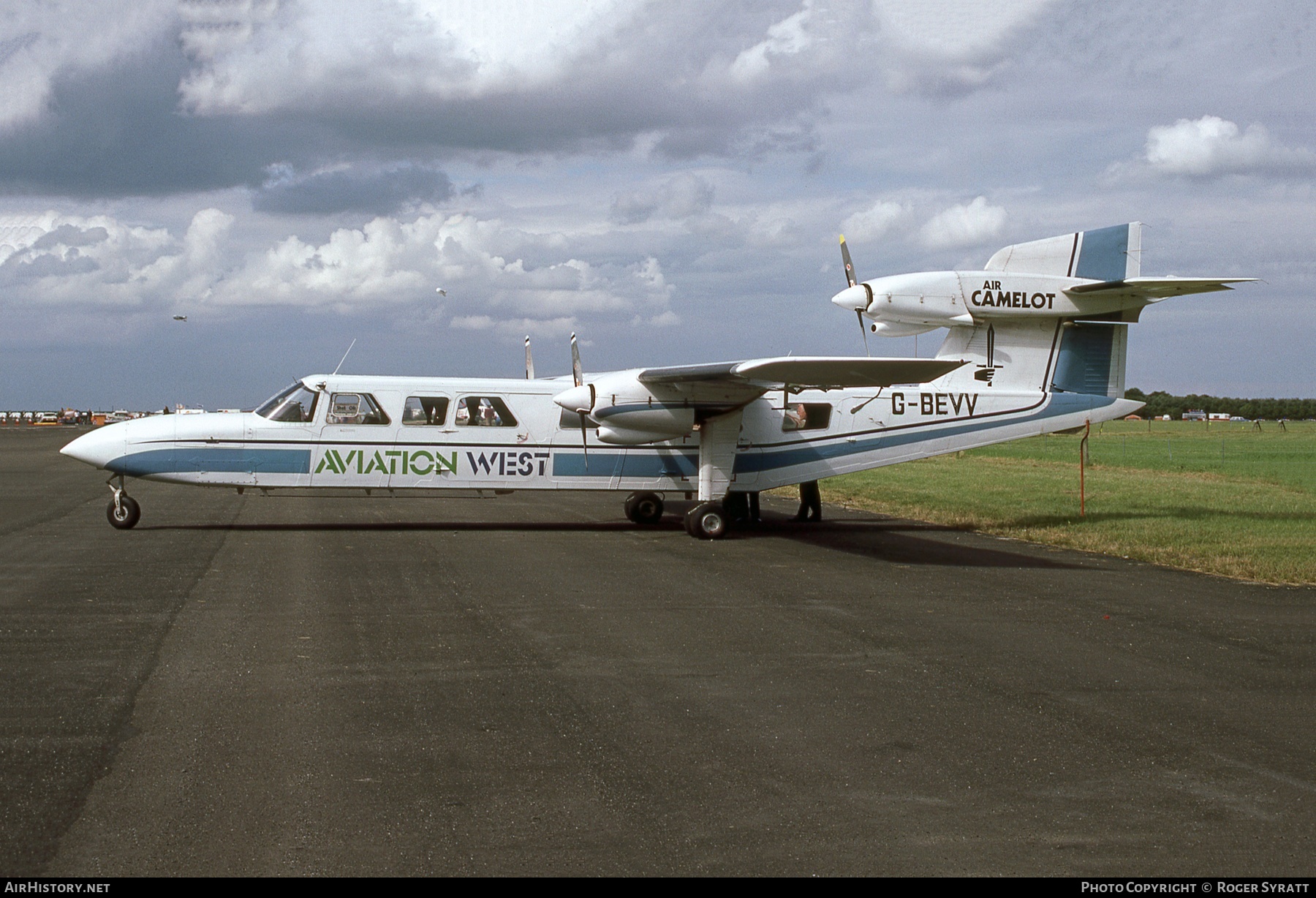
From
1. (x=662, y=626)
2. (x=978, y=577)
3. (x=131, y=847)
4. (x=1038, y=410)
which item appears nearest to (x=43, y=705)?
(x=131, y=847)

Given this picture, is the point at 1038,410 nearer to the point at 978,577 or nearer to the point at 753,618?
the point at 978,577

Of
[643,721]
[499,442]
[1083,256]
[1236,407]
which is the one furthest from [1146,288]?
[1236,407]

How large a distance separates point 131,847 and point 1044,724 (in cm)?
500

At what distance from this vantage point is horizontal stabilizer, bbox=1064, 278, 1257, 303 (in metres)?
17.4

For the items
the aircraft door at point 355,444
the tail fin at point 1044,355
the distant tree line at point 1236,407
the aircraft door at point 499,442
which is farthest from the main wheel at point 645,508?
the distant tree line at point 1236,407

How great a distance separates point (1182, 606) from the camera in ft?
38.5

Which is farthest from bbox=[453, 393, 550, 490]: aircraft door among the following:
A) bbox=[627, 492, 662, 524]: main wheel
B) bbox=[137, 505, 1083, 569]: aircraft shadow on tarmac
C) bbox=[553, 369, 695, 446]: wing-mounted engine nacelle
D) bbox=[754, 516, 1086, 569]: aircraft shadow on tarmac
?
bbox=[754, 516, 1086, 569]: aircraft shadow on tarmac

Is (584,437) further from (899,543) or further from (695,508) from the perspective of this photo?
(899,543)

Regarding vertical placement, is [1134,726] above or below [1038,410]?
below

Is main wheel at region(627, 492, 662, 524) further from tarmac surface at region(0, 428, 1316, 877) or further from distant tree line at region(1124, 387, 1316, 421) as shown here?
distant tree line at region(1124, 387, 1316, 421)

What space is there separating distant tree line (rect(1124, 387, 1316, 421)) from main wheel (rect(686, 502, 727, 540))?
129m

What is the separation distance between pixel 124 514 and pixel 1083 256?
15834 mm

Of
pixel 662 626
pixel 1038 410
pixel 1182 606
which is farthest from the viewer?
pixel 1038 410

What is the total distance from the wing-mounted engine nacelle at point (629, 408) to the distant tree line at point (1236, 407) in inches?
5107
